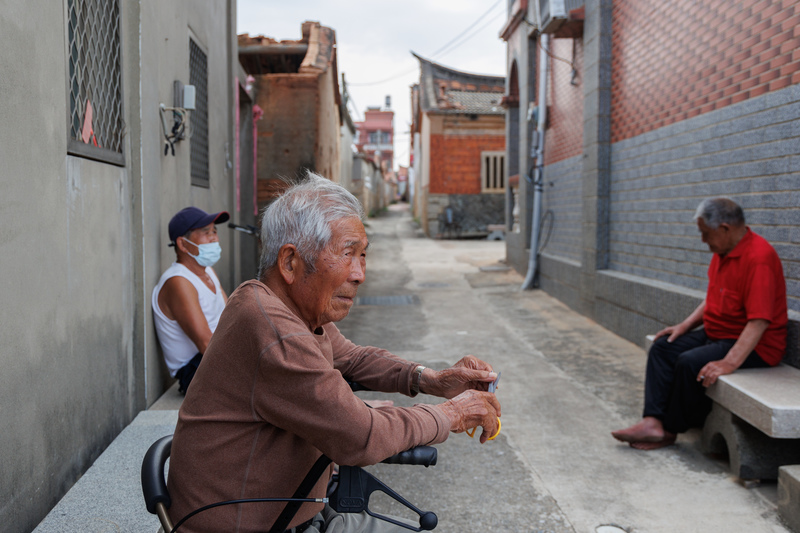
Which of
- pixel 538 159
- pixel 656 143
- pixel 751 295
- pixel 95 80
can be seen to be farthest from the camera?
pixel 538 159

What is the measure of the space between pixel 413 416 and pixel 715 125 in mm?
4328

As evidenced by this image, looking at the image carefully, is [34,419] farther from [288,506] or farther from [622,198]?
[622,198]

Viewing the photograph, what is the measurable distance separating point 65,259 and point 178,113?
1830mm

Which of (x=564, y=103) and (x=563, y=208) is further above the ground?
(x=564, y=103)

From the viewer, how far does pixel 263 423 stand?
4.95 ft

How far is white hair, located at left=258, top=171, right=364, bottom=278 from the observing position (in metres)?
1.61

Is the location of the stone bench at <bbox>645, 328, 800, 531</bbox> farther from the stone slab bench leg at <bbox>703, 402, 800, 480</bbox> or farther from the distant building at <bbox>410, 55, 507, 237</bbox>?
the distant building at <bbox>410, 55, 507, 237</bbox>

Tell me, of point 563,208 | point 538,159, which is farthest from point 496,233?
point 563,208

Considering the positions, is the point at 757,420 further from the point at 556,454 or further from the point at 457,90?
the point at 457,90

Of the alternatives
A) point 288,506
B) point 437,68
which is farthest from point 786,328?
point 437,68

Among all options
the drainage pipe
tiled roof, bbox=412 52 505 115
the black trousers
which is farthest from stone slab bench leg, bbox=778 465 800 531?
tiled roof, bbox=412 52 505 115

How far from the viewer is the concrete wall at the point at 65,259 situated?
216cm

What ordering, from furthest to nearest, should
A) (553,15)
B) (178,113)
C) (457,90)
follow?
(457,90), (553,15), (178,113)

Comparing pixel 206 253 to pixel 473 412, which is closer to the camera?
pixel 473 412
